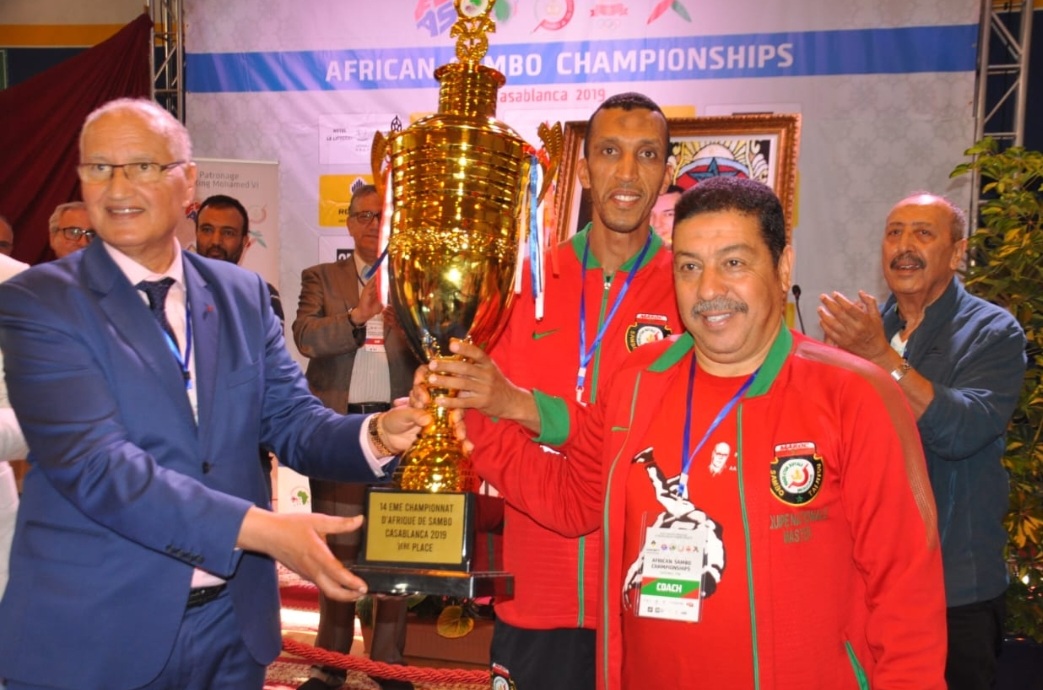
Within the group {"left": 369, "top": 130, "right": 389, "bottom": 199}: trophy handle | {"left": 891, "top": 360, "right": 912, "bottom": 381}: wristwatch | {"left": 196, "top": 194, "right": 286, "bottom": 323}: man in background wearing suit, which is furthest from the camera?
{"left": 196, "top": 194, "right": 286, "bottom": 323}: man in background wearing suit

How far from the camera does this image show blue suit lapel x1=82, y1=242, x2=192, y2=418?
2.02 meters

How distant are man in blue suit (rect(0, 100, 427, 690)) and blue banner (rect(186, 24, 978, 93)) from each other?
166 inches

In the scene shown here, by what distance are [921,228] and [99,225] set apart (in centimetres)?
242

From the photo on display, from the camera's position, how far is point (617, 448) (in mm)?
1981

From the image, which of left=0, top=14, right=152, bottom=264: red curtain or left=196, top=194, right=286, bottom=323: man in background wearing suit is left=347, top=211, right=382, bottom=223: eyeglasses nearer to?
left=196, top=194, right=286, bottom=323: man in background wearing suit

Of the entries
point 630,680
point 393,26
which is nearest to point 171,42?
point 393,26

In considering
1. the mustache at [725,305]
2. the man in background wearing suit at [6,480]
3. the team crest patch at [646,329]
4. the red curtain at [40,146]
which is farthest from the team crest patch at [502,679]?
the red curtain at [40,146]

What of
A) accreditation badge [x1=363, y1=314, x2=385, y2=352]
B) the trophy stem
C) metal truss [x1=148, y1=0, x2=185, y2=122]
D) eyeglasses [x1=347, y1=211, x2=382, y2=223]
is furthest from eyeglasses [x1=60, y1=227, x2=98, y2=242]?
the trophy stem

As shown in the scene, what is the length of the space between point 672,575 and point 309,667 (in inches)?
139

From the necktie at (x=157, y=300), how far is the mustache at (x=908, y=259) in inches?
86.6

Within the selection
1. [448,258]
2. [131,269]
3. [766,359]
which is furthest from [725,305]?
[131,269]

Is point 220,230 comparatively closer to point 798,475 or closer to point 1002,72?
point 798,475

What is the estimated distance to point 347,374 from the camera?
4.49m

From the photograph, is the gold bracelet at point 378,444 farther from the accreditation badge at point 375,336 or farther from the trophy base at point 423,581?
the accreditation badge at point 375,336
